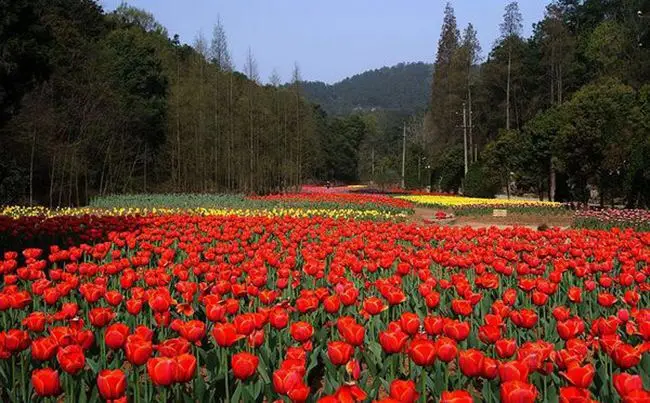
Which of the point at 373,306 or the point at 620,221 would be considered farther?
the point at 620,221

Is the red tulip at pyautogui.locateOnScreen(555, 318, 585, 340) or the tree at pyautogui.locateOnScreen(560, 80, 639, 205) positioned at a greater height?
the tree at pyautogui.locateOnScreen(560, 80, 639, 205)

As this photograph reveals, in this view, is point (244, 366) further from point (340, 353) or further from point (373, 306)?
point (373, 306)

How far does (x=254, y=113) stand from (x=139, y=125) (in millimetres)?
6685

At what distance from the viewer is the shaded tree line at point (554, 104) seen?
25.0m

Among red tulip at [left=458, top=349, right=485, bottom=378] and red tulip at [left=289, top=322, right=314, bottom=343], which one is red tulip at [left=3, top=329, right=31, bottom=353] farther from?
red tulip at [left=458, top=349, right=485, bottom=378]

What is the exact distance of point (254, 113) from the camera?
115 feet

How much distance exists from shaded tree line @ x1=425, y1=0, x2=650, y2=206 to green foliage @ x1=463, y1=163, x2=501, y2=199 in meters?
0.12

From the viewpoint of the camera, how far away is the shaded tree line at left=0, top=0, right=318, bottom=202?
24172 millimetres

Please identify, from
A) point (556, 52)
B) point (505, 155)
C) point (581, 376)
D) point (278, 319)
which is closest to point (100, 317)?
point (278, 319)

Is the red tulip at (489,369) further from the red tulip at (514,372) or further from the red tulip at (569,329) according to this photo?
the red tulip at (569,329)

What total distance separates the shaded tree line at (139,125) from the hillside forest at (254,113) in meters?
0.10

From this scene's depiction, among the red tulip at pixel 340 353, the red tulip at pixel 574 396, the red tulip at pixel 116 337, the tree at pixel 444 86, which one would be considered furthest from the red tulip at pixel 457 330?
the tree at pixel 444 86

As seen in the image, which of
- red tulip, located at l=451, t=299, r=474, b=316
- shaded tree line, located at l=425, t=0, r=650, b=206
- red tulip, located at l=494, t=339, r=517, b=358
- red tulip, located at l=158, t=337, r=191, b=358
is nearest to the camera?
red tulip, located at l=158, t=337, r=191, b=358

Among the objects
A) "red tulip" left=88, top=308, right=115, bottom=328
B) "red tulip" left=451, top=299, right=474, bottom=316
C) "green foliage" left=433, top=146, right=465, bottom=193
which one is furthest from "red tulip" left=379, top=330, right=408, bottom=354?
"green foliage" left=433, top=146, right=465, bottom=193
